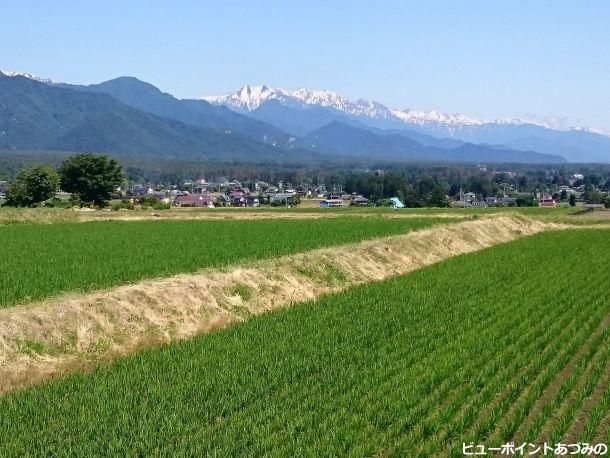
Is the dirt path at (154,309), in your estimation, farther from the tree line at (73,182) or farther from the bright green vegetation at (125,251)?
the tree line at (73,182)

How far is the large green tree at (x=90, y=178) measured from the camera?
7050 cm

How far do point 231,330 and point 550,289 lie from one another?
10.3m

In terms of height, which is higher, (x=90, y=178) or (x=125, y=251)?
(x=90, y=178)

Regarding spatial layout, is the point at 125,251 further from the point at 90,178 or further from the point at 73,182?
the point at 73,182

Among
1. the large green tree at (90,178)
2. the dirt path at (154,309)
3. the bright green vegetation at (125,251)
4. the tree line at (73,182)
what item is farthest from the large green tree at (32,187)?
the dirt path at (154,309)

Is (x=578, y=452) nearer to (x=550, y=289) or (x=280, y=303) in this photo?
(x=280, y=303)

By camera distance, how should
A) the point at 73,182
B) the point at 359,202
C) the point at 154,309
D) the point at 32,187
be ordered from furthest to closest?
the point at 359,202 < the point at 73,182 < the point at 32,187 < the point at 154,309

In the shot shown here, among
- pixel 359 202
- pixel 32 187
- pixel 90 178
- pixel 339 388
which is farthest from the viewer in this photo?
Answer: pixel 359 202

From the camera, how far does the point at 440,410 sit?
9430 mm

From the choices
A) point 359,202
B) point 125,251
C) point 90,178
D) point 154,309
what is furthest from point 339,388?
point 359,202

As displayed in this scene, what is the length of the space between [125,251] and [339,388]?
53.0 feet

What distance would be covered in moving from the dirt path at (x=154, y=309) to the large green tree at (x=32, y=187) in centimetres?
4925

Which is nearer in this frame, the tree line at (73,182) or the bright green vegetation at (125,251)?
the bright green vegetation at (125,251)

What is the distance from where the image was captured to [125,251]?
81.8 ft
